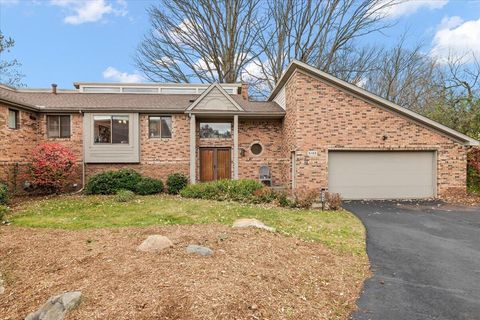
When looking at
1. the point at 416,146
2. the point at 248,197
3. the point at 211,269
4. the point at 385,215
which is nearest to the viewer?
the point at 211,269

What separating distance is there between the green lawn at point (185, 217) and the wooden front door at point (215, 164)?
4440mm

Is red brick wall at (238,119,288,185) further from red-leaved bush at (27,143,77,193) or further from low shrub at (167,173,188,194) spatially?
red-leaved bush at (27,143,77,193)

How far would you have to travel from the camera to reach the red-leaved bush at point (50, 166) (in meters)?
11.4

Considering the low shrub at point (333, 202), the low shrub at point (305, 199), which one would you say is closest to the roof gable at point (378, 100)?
the low shrub at point (333, 202)

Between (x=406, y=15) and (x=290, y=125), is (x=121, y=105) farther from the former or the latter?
(x=406, y=15)

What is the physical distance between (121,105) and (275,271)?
12326 mm

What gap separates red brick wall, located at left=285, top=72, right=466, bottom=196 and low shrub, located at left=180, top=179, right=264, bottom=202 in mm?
2242

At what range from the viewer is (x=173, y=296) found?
3.15 m

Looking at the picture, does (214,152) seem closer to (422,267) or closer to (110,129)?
(110,129)

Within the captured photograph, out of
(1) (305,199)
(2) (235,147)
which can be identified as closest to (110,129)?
(2) (235,147)

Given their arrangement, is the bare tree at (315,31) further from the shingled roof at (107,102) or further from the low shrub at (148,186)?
the low shrub at (148,186)

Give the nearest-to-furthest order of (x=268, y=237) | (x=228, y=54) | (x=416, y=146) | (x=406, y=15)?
1. (x=268, y=237)
2. (x=416, y=146)
3. (x=406, y=15)
4. (x=228, y=54)

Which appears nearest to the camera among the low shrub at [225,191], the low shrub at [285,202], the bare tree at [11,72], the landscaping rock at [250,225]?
the landscaping rock at [250,225]

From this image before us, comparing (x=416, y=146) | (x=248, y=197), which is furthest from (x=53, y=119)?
(x=416, y=146)
